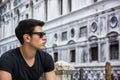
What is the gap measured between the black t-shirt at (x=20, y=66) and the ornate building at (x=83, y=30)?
9.39 meters

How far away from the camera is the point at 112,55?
41.8 feet

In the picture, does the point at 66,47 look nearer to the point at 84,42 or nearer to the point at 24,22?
the point at 84,42

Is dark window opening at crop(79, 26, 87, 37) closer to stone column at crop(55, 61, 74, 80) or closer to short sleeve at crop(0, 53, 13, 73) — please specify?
stone column at crop(55, 61, 74, 80)

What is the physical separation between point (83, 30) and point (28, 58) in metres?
12.5

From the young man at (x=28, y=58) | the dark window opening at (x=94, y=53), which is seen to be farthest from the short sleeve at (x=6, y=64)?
the dark window opening at (x=94, y=53)

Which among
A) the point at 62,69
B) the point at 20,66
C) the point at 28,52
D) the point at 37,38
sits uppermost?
the point at 37,38

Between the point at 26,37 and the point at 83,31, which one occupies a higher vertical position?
the point at 83,31

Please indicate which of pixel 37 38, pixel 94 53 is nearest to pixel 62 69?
pixel 37 38

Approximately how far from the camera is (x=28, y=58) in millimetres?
2883

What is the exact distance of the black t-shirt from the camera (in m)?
2.80

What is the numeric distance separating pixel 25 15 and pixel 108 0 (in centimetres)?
1082

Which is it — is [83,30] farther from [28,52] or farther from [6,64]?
[6,64]

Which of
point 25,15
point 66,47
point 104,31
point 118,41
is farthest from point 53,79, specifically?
point 25,15

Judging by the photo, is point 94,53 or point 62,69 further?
point 94,53
